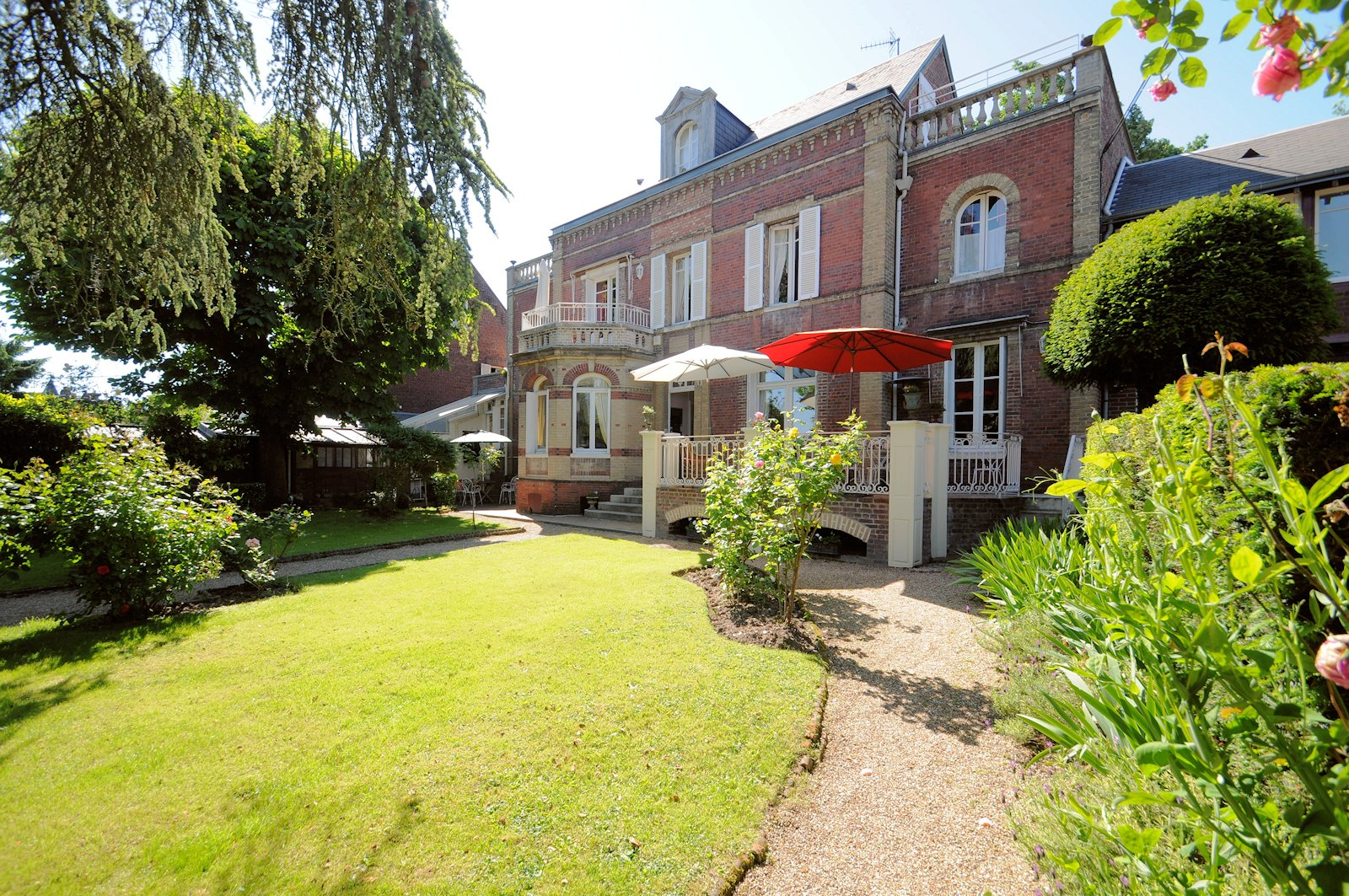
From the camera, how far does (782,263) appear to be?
551 inches

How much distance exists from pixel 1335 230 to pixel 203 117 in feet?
51.0

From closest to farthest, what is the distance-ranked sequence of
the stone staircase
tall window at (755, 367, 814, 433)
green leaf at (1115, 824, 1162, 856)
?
1. green leaf at (1115, 824, 1162, 856)
2. tall window at (755, 367, 814, 433)
3. the stone staircase

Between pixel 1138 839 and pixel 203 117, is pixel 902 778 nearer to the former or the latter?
pixel 1138 839

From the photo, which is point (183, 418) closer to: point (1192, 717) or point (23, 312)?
point (23, 312)

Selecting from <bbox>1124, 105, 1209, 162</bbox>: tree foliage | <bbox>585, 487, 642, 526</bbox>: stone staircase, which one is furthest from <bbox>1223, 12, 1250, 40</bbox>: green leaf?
<bbox>1124, 105, 1209, 162</bbox>: tree foliage

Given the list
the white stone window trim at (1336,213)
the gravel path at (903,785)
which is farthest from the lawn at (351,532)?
the white stone window trim at (1336,213)

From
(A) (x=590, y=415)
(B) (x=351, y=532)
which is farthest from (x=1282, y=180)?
(B) (x=351, y=532)

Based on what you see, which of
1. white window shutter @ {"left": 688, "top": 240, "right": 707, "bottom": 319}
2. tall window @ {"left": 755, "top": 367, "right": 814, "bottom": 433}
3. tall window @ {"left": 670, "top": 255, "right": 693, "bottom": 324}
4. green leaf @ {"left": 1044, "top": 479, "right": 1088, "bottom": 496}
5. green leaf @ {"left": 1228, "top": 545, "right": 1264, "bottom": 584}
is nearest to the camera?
green leaf @ {"left": 1228, "top": 545, "right": 1264, "bottom": 584}

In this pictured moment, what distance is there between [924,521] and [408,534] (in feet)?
33.0

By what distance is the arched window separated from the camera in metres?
16.5

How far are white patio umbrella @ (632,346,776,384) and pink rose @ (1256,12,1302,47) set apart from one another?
884cm

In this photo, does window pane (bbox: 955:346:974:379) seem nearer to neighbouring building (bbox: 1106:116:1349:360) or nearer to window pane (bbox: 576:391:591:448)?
neighbouring building (bbox: 1106:116:1349:360)

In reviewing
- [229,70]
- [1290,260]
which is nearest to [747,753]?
[229,70]

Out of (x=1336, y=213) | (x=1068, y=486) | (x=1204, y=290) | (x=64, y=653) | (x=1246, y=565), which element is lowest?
(x=64, y=653)
